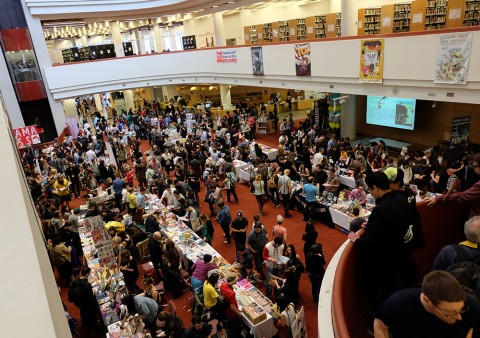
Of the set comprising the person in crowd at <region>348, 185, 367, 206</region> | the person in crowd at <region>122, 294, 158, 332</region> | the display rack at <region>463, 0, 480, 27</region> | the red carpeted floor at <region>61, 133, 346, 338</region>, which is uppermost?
the display rack at <region>463, 0, 480, 27</region>

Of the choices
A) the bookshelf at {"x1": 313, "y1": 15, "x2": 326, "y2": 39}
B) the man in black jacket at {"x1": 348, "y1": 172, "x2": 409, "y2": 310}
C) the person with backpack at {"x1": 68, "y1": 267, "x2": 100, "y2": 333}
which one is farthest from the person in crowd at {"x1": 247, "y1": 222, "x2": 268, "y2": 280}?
the bookshelf at {"x1": 313, "y1": 15, "x2": 326, "y2": 39}

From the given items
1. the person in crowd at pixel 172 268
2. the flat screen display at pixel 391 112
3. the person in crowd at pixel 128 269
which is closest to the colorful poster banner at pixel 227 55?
the flat screen display at pixel 391 112

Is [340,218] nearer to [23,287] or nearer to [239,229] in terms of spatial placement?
[239,229]

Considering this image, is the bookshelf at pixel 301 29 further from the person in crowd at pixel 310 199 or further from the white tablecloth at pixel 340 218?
the white tablecloth at pixel 340 218

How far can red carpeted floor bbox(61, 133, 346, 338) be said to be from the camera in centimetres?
741

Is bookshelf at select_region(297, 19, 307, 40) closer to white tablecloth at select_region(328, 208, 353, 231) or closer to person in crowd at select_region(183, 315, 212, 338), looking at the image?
white tablecloth at select_region(328, 208, 353, 231)

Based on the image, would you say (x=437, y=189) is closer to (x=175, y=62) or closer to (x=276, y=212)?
(x=276, y=212)

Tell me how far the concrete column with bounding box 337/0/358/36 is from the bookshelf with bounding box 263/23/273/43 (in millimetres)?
7292

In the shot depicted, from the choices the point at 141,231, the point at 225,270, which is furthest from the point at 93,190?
the point at 225,270

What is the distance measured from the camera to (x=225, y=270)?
7371 millimetres

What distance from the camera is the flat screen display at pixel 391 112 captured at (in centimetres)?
1523

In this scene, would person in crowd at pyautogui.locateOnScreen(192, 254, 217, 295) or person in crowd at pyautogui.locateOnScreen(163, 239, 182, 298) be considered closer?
person in crowd at pyautogui.locateOnScreen(192, 254, 217, 295)

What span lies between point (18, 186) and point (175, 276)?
6.37 m

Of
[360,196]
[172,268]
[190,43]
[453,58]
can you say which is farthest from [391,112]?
[190,43]
